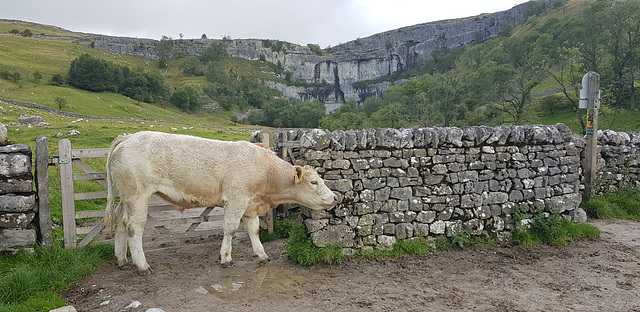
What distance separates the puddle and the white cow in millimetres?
502

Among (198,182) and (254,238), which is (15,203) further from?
(254,238)

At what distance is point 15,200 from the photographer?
19.5 ft

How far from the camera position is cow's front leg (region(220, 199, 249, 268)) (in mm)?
6266

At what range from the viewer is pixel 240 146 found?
6562mm

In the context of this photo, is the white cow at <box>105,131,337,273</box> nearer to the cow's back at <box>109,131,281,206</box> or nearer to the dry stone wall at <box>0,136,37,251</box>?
the cow's back at <box>109,131,281,206</box>

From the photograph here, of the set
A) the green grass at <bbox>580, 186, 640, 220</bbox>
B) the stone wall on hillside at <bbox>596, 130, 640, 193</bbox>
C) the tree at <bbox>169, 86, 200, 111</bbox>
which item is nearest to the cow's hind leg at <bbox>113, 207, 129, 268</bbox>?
the green grass at <bbox>580, 186, 640, 220</bbox>

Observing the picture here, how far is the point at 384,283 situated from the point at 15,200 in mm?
6230

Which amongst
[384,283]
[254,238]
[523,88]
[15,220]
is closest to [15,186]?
[15,220]

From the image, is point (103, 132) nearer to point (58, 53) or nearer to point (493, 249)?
point (493, 249)

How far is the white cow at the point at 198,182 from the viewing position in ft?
19.1

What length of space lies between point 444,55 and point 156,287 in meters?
162

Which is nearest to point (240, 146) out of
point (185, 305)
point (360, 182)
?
point (360, 182)

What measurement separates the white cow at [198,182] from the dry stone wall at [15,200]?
4.11 ft

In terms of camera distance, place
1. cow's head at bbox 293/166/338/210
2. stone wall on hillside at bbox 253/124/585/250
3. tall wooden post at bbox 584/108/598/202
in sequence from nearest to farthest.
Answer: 1. cow's head at bbox 293/166/338/210
2. stone wall on hillside at bbox 253/124/585/250
3. tall wooden post at bbox 584/108/598/202
